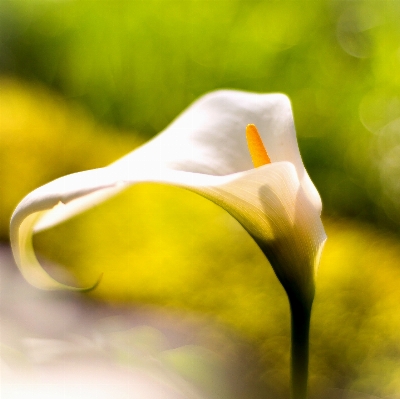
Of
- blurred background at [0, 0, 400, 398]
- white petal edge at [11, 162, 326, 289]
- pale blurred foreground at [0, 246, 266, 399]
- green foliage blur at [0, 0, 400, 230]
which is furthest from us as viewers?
green foliage blur at [0, 0, 400, 230]

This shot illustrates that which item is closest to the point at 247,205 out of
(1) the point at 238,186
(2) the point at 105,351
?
(1) the point at 238,186

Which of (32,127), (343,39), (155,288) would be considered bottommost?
(155,288)

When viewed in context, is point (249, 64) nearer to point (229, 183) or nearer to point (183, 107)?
point (183, 107)

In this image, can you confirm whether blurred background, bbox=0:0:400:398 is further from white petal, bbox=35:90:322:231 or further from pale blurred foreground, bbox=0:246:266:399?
white petal, bbox=35:90:322:231

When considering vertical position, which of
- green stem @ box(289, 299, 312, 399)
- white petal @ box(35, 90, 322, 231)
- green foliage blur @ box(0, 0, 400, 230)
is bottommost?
green stem @ box(289, 299, 312, 399)

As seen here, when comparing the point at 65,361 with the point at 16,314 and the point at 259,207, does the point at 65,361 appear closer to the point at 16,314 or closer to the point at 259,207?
the point at 16,314

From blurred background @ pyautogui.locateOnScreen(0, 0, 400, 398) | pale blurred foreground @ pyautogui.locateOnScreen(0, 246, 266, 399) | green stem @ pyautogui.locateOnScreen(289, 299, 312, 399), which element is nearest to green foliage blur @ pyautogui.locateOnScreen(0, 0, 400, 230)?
blurred background @ pyautogui.locateOnScreen(0, 0, 400, 398)

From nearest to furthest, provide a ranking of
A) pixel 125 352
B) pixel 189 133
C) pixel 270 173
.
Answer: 1. pixel 270 173
2. pixel 189 133
3. pixel 125 352

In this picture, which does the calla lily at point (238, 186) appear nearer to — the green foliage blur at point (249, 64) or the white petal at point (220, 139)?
the white petal at point (220, 139)

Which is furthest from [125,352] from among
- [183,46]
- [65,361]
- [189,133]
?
[183,46]
